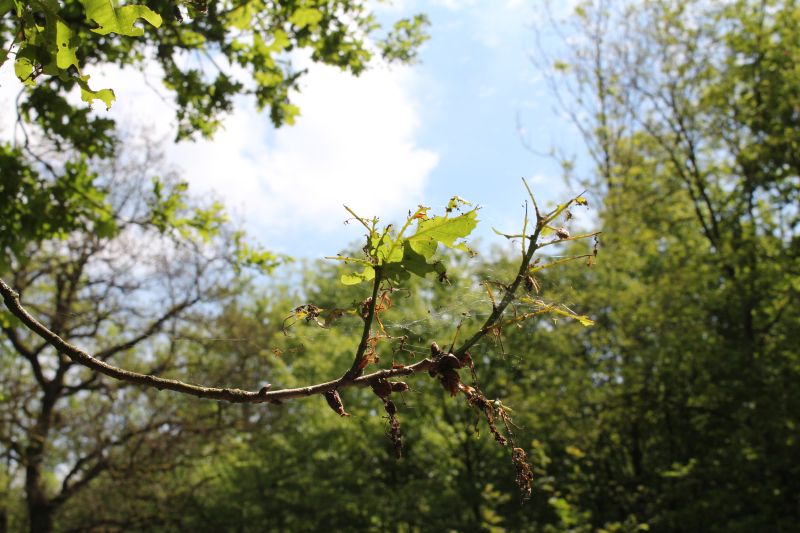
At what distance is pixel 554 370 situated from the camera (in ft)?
41.8

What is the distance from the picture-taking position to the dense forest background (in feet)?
30.8

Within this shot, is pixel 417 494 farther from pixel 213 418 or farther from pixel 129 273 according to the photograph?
pixel 129 273

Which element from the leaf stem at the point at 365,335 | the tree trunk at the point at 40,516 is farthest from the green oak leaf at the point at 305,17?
the tree trunk at the point at 40,516

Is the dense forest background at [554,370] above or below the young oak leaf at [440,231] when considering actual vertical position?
above

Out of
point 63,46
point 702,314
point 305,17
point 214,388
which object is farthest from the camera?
point 702,314

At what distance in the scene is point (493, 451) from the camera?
44.8 feet

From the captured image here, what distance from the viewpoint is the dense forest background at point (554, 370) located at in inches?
369

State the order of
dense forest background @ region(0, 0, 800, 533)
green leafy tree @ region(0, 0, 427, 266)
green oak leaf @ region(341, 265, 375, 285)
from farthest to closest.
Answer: dense forest background @ region(0, 0, 800, 533), green leafy tree @ region(0, 0, 427, 266), green oak leaf @ region(341, 265, 375, 285)

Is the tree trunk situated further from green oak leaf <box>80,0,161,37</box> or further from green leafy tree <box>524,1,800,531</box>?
green oak leaf <box>80,0,161,37</box>

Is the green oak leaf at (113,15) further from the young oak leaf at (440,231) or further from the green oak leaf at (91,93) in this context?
the young oak leaf at (440,231)

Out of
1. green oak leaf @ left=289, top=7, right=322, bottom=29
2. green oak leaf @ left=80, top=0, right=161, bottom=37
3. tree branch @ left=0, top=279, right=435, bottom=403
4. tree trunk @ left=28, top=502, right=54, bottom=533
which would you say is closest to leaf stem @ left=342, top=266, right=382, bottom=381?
tree branch @ left=0, top=279, right=435, bottom=403

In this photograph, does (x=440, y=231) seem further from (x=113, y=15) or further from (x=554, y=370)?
(x=554, y=370)

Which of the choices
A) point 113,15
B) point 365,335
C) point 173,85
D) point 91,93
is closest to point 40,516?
point 173,85

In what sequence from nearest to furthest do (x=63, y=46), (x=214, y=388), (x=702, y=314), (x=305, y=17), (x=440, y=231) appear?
(x=214, y=388) → (x=440, y=231) → (x=63, y=46) → (x=305, y=17) → (x=702, y=314)
